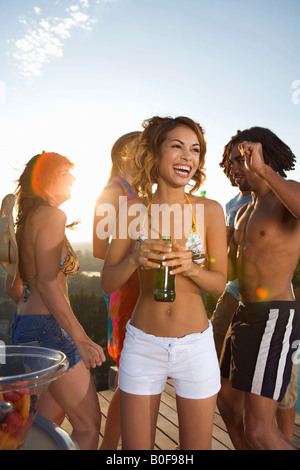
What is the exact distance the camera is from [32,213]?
228cm

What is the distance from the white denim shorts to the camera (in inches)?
74.4

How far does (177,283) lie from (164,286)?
0.71 ft

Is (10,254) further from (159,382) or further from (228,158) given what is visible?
(228,158)

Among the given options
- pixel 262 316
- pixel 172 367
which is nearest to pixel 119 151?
pixel 262 316

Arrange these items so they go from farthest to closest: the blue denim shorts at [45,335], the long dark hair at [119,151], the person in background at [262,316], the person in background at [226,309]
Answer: the person in background at [226,309], the long dark hair at [119,151], the person in background at [262,316], the blue denim shorts at [45,335]

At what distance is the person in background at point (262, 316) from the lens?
92.2 inches

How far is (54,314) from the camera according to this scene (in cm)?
208

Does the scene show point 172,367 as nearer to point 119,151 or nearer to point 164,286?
point 164,286

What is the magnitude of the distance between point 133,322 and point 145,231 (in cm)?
53

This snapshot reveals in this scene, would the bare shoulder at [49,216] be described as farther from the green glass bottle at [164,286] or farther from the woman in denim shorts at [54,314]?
the green glass bottle at [164,286]

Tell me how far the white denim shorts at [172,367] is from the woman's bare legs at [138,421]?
4 cm

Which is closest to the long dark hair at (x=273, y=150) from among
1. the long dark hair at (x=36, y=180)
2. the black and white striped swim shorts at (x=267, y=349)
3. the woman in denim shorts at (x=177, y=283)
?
the woman in denim shorts at (x=177, y=283)

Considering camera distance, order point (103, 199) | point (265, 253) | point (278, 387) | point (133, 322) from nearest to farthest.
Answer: point (133, 322)
point (278, 387)
point (265, 253)
point (103, 199)

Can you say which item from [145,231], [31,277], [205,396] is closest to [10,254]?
[31,277]
